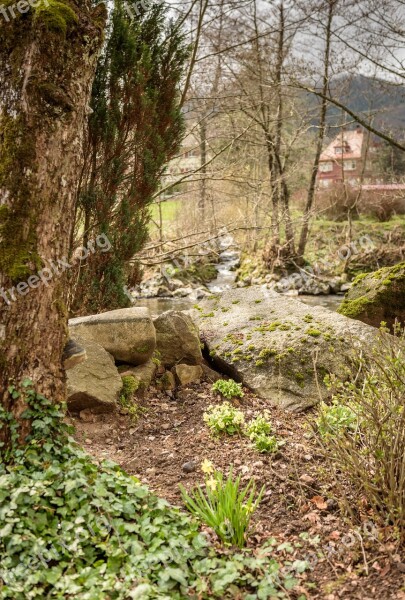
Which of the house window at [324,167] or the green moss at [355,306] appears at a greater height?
the house window at [324,167]

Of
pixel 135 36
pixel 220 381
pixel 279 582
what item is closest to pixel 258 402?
pixel 220 381

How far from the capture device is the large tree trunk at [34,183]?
3357 mm

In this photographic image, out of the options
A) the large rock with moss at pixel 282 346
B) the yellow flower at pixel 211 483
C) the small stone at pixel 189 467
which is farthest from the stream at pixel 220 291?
the yellow flower at pixel 211 483

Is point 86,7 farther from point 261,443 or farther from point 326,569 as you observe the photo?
point 326,569

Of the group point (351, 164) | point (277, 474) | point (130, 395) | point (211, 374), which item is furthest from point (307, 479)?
point (351, 164)

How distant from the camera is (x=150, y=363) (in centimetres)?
571

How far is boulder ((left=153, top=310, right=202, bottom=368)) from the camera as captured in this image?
5961 mm

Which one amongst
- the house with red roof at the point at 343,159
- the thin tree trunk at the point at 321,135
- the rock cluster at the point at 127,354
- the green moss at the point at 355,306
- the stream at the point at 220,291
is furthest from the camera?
the house with red roof at the point at 343,159

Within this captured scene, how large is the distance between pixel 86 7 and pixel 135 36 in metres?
2.53

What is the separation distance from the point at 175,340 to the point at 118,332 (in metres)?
0.81

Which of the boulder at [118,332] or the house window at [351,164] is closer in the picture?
the boulder at [118,332]

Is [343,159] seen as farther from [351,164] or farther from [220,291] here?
[351,164]

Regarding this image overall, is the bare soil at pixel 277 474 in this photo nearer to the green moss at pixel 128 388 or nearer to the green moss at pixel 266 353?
the green moss at pixel 128 388

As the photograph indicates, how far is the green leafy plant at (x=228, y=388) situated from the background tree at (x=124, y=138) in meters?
1.86
